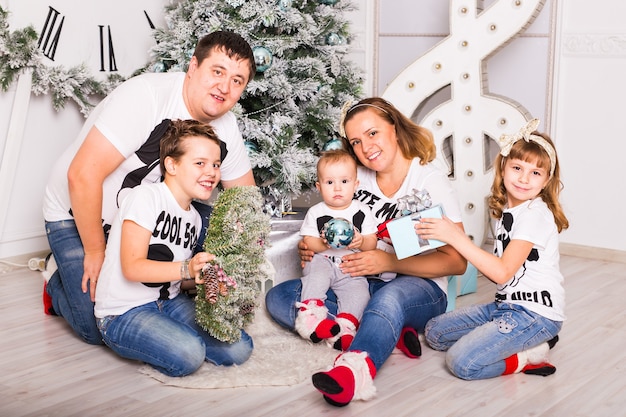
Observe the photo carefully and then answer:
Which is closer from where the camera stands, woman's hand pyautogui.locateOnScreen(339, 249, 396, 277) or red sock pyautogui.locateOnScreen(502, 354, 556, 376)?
red sock pyautogui.locateOnScreen(502, 354, 556, 376)

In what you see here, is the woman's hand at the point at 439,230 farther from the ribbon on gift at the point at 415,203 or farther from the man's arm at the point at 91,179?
the man's arm at the point at 91,179

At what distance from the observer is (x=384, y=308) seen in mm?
2375

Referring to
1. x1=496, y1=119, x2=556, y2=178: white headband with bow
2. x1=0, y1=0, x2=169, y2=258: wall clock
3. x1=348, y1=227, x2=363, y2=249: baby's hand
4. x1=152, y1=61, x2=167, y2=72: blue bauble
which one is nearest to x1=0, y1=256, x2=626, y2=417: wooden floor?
x1=348, y1=227, x2=363, y2=249: baby's hand

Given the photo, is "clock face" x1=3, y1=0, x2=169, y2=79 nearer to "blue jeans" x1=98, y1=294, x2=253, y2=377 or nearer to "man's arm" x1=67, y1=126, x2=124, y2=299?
"man's arm" x1=67, y1=126, x2=124, y2=299

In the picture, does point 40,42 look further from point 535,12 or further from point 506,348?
point 506,348

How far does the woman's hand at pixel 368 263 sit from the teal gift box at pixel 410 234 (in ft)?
0.58

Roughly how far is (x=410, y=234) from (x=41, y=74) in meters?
2.04

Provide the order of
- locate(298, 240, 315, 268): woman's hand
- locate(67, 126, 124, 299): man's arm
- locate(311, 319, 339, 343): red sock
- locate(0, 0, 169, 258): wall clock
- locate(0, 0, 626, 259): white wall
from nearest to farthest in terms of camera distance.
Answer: locate(67, 126, 124, 299): man's arm, locate(311, 319, 339, 343): red sock, locate(298, 240, 315, 268): woman's hand, locate(0, 0, 169, 258): wall clock, locate(0, 0, 626, 259): white wall

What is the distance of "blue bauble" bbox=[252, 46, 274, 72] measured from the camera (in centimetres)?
314

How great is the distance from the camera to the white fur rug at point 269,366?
2285 millimetres

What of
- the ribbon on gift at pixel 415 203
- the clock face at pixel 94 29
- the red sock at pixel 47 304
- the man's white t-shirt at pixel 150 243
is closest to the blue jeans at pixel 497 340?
the ribbon on gift at pixel 415 203

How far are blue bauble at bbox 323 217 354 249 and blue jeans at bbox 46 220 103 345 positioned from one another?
2.70ft

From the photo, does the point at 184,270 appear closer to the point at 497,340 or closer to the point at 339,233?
the point at 339,233

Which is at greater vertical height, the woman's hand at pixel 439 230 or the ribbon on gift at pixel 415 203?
the ribbon on gift at pixel 415 203
